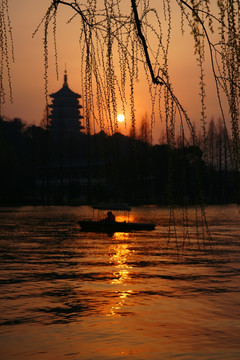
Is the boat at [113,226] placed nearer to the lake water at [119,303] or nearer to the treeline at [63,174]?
the lake water at [119,303]

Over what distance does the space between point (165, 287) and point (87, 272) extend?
16.5 feet

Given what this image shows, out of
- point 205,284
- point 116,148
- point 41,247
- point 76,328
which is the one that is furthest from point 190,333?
point 41,247

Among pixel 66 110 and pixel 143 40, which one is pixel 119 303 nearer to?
pixel 143 40

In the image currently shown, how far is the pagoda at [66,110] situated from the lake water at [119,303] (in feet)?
480

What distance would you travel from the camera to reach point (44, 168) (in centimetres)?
11662

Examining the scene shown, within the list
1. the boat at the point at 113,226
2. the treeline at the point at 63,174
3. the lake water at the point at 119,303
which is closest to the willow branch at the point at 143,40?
the lake water at the point at 119,303

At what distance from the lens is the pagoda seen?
17862 centimetres

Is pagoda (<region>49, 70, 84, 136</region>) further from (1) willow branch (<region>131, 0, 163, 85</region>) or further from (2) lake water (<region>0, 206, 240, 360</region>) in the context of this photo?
(1) willow branch (<region>131, 0, 163, 85</region>)

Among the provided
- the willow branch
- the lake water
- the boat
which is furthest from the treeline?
the willow branch

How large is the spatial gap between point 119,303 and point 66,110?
166 metres

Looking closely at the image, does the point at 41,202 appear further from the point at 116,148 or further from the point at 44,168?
the point at 116,148

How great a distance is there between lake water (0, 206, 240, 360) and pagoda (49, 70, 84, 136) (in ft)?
480

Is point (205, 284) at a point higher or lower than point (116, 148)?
lower

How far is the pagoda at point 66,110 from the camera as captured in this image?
179 meters
